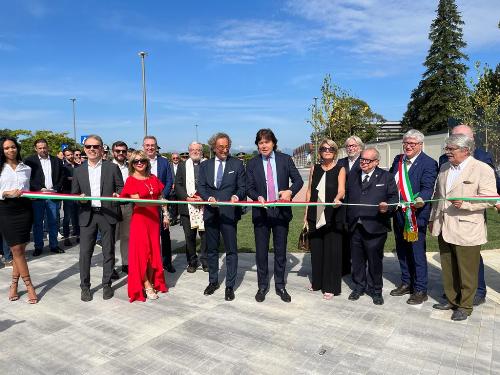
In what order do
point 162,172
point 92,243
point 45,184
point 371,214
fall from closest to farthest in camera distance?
point 371,214 → point 92,243 → point 162,172 → point 45,184

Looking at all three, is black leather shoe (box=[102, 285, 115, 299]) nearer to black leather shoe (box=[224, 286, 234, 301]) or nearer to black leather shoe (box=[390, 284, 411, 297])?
black leather shoe (box=[224, 286, 234, 301])

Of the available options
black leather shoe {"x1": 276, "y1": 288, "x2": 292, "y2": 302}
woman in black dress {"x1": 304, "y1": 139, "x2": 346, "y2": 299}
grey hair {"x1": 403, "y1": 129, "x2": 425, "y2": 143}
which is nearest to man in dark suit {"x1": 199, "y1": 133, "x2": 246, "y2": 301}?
black leather shoe {"x1": 276, "y1": 288, "x2": 292, "y2": 302}

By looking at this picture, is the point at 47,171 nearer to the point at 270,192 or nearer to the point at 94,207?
the point at 94,207

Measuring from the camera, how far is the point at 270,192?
4.89m

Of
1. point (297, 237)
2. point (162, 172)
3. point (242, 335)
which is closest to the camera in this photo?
point (242, 335)

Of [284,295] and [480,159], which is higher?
[480,159]

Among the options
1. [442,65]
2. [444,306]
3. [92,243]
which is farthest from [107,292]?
[442,65]

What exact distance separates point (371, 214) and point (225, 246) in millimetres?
1939

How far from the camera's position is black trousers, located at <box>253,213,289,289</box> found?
487 cm

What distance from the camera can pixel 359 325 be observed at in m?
4.07

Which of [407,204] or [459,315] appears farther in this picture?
[407,204]

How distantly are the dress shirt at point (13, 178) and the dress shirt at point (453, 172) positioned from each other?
519 cm

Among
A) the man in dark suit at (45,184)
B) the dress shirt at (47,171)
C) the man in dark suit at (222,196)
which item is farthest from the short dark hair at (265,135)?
the dress shirt at (47,171)

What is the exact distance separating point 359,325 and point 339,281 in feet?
2.95
